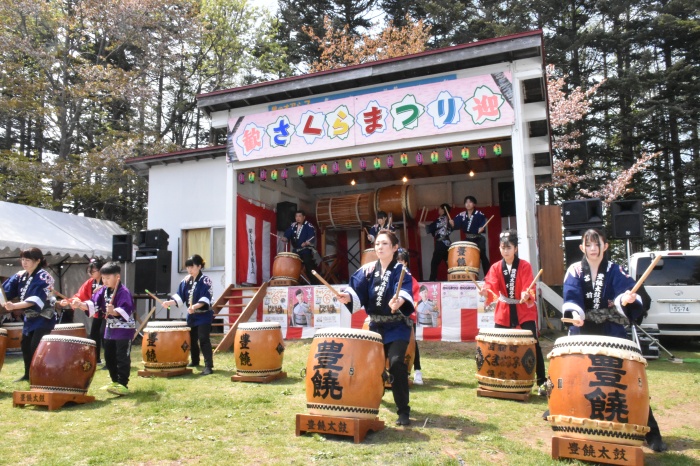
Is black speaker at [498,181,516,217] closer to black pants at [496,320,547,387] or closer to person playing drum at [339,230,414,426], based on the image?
black pants at [496,320,547,387]

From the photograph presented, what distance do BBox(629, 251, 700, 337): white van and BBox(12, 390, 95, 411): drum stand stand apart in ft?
23.5

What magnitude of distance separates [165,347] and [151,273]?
16.4 feet

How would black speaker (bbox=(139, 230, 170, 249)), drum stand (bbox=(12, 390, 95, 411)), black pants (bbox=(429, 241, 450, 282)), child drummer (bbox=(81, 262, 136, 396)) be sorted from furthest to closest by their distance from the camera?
black speaker (bbox=(139, 230, 170, 249)) → black pants (bbox=(429, 241, 450, 282)) → child drummer (bbox=(81, 262, 136, 396)) → drum stand (bbox=(12, 390, 95, 411))

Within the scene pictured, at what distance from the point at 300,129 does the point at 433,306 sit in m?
3.88

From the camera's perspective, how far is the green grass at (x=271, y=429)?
3.24 meters

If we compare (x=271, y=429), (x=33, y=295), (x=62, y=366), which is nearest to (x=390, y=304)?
(x=271, y=429)

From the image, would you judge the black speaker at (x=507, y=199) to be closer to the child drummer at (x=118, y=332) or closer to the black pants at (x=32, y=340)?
the child drummer at (x=118, y=332)

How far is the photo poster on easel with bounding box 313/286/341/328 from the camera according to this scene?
902 centimetres

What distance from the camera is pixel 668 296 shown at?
7578 millimetres

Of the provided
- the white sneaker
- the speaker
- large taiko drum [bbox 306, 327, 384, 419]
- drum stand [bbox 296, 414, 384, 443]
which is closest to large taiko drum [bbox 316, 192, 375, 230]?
the speaker

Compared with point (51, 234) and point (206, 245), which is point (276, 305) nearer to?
point (206, 245)

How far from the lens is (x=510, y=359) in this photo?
471cm

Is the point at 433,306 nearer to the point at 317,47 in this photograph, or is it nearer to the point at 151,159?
the point at 151,159

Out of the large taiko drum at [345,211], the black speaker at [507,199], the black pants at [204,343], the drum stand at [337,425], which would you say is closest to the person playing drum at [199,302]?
the black pants at [204,343]
